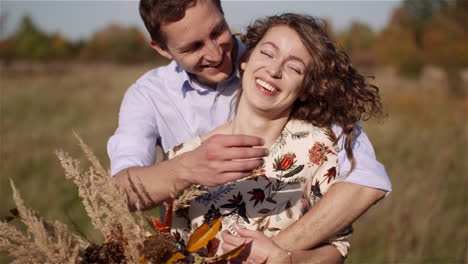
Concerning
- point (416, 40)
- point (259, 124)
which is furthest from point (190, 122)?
point (416, 40)

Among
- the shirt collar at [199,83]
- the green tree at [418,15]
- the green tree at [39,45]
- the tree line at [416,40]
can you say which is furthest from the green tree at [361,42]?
the shirt collar at [199,83]

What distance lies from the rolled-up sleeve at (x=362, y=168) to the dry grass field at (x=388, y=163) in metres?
0.42

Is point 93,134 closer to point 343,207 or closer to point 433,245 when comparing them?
point 433,245

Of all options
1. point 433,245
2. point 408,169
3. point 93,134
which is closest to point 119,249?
point 433,245

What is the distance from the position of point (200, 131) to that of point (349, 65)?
88 cm

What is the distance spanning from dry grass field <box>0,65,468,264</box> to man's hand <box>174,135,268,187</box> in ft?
2.57

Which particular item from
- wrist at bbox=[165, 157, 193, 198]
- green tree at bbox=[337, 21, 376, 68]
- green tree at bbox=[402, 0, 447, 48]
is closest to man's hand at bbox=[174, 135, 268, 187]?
wrist at bbox=[165, 157, 193, 198]

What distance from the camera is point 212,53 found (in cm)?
240

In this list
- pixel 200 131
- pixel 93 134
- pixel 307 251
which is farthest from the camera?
pixel 93 134

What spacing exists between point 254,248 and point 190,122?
3.41 feet

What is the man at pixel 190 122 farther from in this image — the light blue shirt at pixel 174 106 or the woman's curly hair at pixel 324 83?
the woman's curly hair at pixel 324 83

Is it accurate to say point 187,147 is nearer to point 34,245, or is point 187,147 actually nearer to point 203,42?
point 203,42

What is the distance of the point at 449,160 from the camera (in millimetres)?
6699

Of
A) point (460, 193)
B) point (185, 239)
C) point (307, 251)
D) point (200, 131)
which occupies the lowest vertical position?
point (460, 193)
